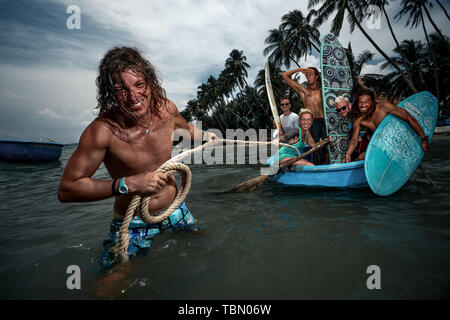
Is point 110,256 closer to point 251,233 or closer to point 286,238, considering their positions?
point 251,233

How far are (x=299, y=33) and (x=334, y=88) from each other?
2112 centimetres

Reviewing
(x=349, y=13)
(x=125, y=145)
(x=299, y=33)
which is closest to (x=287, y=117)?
(x=125, y=145)

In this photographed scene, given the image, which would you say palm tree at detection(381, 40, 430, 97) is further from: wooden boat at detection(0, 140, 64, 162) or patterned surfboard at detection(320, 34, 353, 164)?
wooden boat at detection(0, 140, 64, 162)

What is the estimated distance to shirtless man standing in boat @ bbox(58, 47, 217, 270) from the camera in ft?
A: 4.67

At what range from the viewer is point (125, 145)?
1680 mm

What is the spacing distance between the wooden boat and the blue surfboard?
16246mm

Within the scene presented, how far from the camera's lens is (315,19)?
58.5ft

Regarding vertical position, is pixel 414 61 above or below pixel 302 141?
above

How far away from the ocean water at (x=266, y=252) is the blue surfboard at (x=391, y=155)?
312 mm

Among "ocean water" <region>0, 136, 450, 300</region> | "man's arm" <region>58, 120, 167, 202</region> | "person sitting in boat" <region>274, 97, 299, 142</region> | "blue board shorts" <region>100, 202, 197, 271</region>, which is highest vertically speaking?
"person sitting in boat" <region>274, 97, 299, 142</region>

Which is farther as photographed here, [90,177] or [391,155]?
[391,155]

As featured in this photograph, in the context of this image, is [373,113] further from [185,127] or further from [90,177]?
[90,177]

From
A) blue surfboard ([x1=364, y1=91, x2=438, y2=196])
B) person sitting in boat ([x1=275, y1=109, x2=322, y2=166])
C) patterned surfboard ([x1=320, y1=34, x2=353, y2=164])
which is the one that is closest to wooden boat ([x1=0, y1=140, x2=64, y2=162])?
person sitting in boat ([x1=275, y1=109, x2=322, y2=166])
